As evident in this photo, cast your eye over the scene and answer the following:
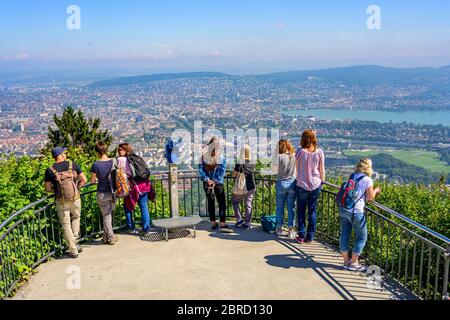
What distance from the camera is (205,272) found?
18.7ft

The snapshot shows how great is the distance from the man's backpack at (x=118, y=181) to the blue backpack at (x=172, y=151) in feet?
3.35

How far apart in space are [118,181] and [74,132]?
18.0 metres

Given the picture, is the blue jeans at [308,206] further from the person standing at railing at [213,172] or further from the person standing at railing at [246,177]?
the person standing at railing at [213,172]

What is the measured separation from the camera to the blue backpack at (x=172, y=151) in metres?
7.36

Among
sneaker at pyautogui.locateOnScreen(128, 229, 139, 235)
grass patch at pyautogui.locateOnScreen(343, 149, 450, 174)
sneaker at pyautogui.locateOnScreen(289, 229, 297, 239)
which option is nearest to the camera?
sneaker at pyautogui.locateOnScreen(289, 229, 297, 239)

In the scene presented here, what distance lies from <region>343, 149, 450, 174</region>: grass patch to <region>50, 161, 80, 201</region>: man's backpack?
66.0 meters

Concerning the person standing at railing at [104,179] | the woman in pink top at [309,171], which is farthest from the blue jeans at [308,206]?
the person standing at railing at [104,179]

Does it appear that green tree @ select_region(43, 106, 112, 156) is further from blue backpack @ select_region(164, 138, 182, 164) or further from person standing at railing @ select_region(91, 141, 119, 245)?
person standing at railing @ select_region(91, 141, 119, 245)

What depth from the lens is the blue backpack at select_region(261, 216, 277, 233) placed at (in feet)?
23.9

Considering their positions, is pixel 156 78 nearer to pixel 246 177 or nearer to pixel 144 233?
pixel 144 233

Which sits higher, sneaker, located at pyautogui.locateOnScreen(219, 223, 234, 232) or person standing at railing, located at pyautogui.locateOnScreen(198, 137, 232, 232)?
person standing at railing, located at pyautogui.locateOnScreen(198, 137, 232, 232)

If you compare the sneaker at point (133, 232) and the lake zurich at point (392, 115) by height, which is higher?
the sneaker at point (133, 232)

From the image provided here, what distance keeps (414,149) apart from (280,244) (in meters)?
86.2

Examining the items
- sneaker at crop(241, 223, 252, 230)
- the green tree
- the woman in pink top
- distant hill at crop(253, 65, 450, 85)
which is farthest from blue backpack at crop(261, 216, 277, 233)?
distant hill at crop(253, 65, 450, 85)
